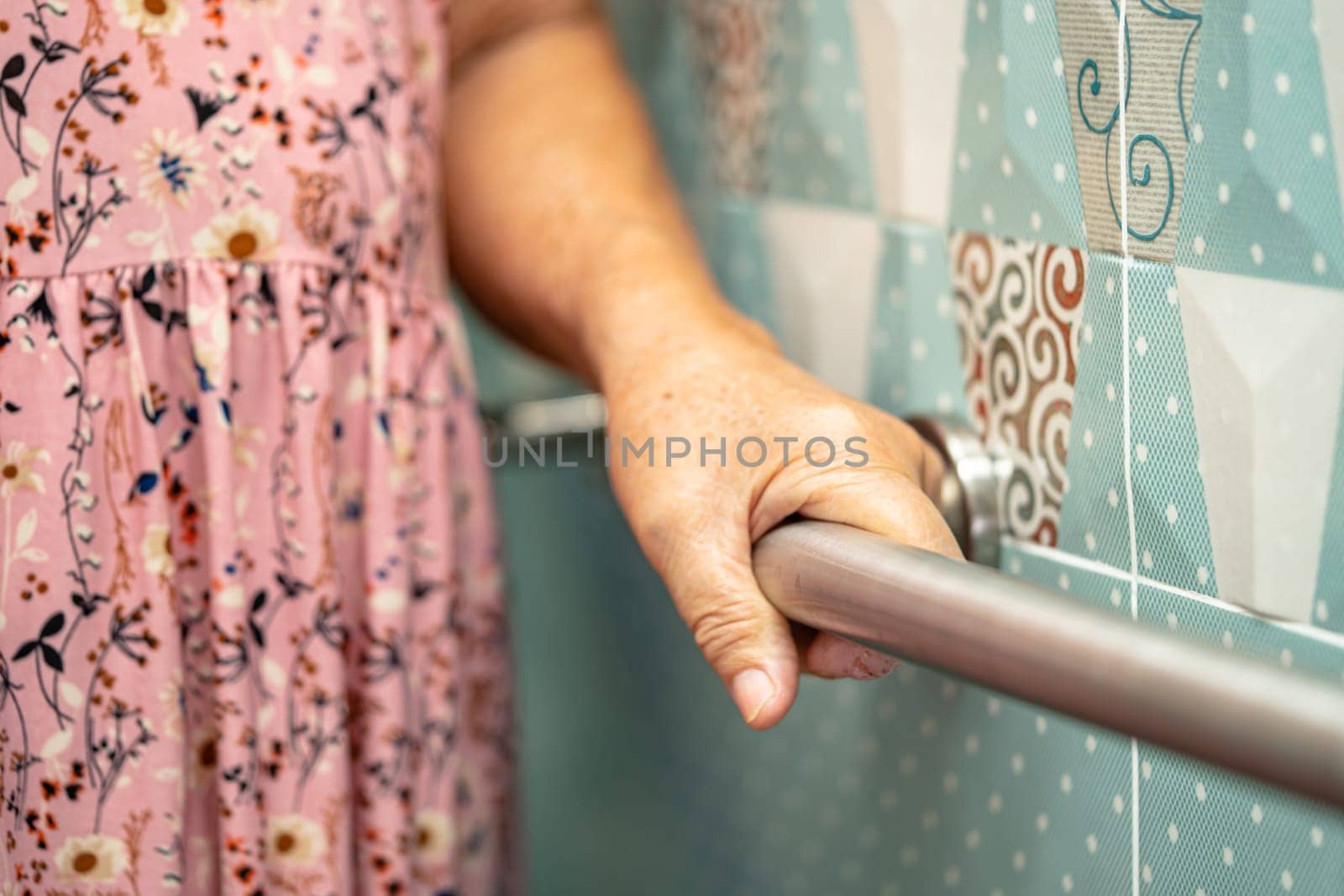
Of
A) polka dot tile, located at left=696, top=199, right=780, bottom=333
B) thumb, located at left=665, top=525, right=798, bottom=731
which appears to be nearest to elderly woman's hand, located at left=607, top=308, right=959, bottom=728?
thumb, located at left=665, top=525, right=798, bottom=731

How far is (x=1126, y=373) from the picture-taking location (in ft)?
1.43

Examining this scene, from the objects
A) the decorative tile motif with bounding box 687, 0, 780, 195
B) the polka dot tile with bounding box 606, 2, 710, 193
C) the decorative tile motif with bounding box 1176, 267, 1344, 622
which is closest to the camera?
the decorative tile motif with bounding box 1176, 267, 1344, 622

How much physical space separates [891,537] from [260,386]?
30 centimetres

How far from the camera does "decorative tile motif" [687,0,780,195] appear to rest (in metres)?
0.68

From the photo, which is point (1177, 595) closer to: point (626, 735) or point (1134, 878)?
point (1134, 878)

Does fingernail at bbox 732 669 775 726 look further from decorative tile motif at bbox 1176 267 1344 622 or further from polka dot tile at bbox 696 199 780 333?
polka dot tile at bbox 696 199 780 333

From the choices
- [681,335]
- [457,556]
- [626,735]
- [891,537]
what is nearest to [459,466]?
[457,556]

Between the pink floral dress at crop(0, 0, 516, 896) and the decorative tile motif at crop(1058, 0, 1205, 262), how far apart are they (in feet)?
1.00

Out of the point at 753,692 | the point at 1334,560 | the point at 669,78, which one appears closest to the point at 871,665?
the point at 753,692

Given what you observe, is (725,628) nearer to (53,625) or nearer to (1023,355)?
(1023,355)

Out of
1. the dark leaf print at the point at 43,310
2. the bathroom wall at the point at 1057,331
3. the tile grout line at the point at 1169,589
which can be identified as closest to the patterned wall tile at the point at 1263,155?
the bathroom wall at the point at 1057,331

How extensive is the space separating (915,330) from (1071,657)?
0.28m

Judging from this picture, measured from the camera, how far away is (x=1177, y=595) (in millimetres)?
424

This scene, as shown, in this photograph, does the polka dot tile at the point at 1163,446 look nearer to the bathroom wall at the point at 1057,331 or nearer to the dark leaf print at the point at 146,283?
the bathroom wall at the point at 1057,331
